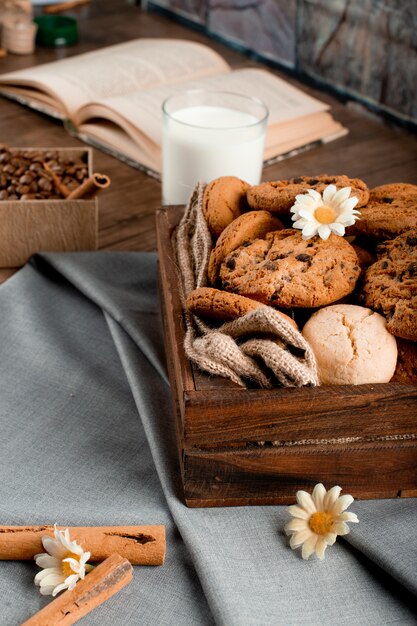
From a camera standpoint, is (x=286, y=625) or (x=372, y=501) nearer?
(x=286, y=625)

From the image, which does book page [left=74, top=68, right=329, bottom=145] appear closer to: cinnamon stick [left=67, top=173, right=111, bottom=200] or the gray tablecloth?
cinnamon stick [left=67, top=173, right=111, bottom=200]

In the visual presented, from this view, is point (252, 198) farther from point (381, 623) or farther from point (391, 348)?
point (381, 623)

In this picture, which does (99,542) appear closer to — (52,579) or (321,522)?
(52,579)

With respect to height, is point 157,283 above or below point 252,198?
below

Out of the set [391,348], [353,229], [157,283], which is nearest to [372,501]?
[391,348]

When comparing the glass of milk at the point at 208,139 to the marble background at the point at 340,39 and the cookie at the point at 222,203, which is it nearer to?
the cookie at the point at 222,203

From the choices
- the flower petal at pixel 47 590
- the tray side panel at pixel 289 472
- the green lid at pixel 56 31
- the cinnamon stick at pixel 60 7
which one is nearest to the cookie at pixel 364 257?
the tray side panel at pixel 289 472

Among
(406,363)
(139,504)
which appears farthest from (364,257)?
(139,504)
